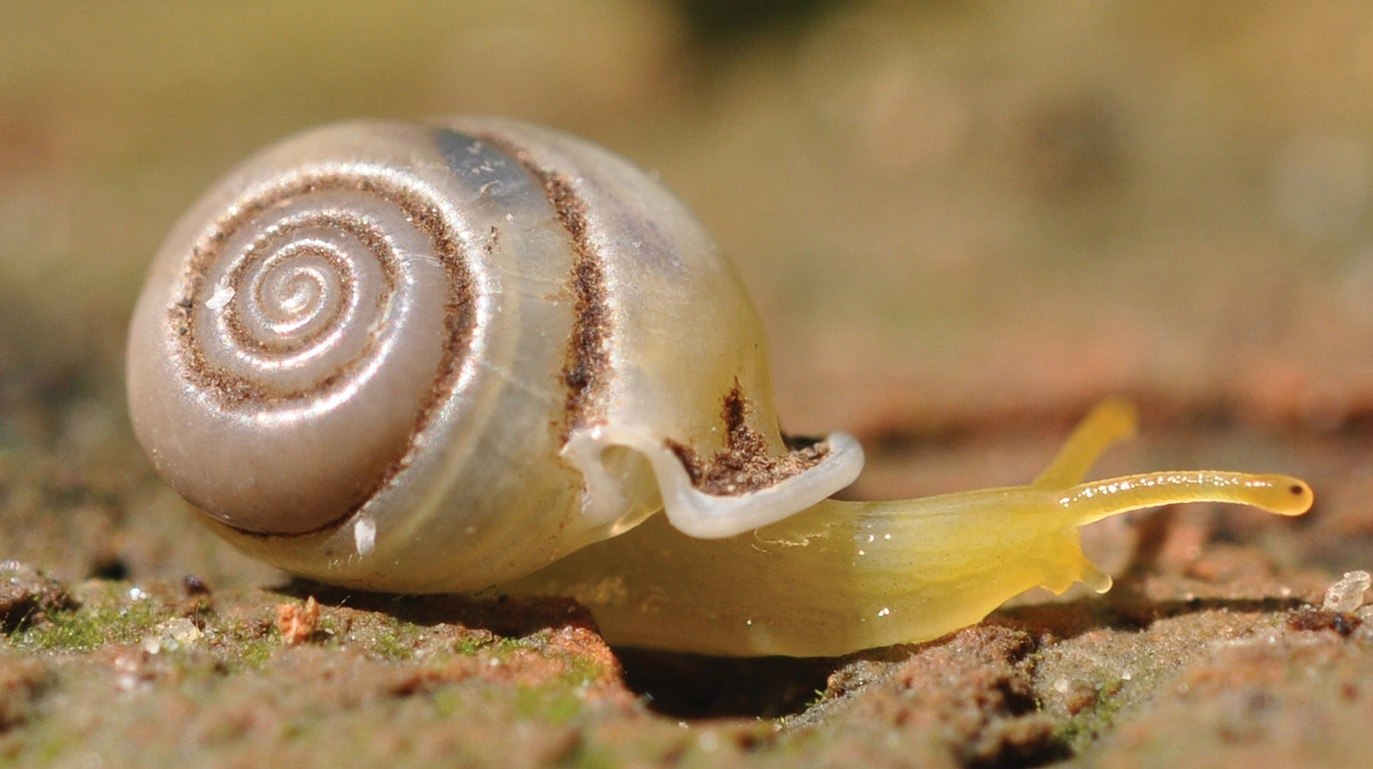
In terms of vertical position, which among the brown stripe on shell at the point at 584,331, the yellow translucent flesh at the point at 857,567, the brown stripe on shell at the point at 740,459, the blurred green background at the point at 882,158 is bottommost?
the yellow translucent flesh at the point at 857,567

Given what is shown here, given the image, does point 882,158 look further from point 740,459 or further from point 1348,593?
point 1348,593

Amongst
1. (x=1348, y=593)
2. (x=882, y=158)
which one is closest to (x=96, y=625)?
(x=1348, y=593)

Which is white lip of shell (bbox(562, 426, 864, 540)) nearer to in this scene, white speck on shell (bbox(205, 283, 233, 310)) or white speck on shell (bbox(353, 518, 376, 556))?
white speck on shell (bbox(353, 518, 376, 556))

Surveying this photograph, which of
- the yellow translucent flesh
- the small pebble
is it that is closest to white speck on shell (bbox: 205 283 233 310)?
the yellow translucent flesh

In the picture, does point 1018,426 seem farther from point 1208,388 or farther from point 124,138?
point 124,138

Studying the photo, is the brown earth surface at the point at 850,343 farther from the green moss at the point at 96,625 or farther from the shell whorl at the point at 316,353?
the shell whorl at the point at 316,353

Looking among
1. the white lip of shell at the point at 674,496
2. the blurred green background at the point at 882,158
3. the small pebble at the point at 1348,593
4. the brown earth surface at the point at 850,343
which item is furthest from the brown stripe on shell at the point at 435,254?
the small pebble at the point at 1348,593
